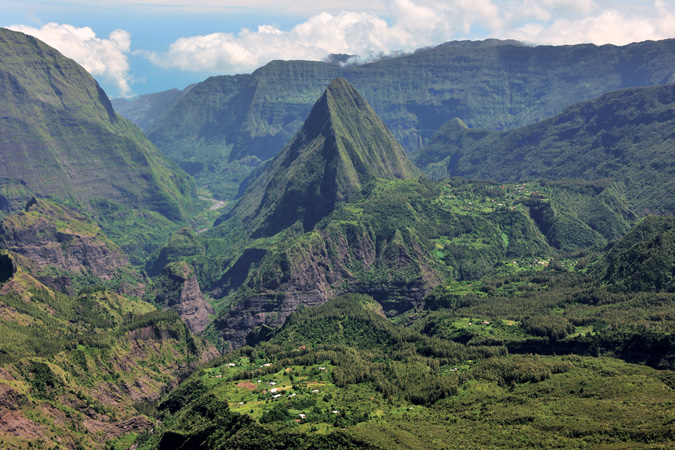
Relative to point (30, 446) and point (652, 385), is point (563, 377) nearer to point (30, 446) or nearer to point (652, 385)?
point (652, 385)

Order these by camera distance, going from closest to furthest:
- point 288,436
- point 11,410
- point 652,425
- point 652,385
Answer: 1. point 652,425
2. point 288,436
3. point 652,385
4. point 11,410

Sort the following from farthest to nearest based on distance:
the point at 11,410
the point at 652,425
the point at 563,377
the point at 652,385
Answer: the point at 11,410
the point at 563,377
the point at 652,385
the point at 652,425

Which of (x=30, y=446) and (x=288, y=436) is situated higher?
(x=288, y=436)

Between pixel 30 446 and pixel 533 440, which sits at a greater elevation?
pixel 533 440

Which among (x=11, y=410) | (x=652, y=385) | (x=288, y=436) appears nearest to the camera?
(x=288, y=436)

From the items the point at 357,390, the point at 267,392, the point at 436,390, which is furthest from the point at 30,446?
the point at 436,390

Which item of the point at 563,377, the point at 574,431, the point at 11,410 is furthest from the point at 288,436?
the point at 11,410

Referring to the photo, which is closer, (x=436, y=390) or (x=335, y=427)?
(x=335, y=427)

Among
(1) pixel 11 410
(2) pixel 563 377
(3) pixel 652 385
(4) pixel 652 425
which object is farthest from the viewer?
(1) pixel 11 410

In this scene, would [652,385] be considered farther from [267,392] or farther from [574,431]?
[267,392]
